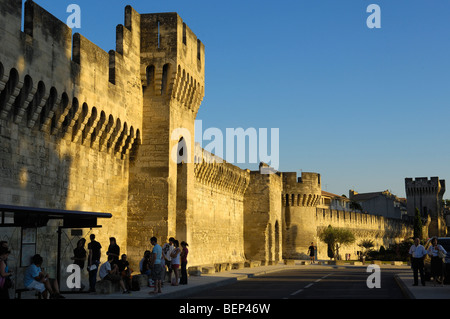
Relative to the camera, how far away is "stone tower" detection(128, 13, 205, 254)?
19969 mm

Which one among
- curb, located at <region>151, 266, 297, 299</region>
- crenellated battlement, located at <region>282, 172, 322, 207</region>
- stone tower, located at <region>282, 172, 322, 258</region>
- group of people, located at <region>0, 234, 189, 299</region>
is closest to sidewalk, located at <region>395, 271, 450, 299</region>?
curb, located at <region>151, 266, 297, 299</region>

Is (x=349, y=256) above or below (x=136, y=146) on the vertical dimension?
below

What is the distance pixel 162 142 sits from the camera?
2027 centimetres

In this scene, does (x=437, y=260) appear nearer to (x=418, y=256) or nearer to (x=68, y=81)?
(x=418, y=256)

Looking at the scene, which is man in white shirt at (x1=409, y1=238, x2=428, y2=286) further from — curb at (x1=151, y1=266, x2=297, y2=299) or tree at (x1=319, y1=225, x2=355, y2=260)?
tree at (x1=319, y1=225, x2=355, y2=260)

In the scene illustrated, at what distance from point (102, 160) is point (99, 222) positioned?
6.47ft

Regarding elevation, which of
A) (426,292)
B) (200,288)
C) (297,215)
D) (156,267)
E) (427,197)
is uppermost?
(427,197)

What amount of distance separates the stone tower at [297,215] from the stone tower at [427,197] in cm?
5410

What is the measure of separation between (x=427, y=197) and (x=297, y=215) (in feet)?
191

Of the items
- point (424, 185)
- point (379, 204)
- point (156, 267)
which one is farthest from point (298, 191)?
point (379, 204)
